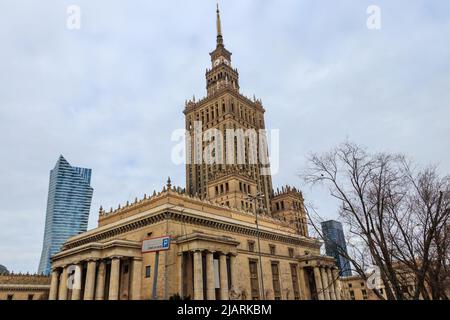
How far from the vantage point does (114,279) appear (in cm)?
3797

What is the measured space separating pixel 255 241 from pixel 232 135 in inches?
2014

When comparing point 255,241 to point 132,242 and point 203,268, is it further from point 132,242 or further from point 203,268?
point 132,242

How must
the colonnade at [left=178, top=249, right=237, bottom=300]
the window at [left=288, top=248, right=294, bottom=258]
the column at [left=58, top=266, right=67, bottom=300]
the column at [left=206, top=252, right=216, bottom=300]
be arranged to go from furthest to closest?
the window at [left=288, top=248, right=294, bottom=258] < the column at [left=58, top=266, right=67, bottom=300] < the column at [left=206, top=252, right=216, bottom=300] < the colonnade at [left=178, top=249, right=237, bottom=300]

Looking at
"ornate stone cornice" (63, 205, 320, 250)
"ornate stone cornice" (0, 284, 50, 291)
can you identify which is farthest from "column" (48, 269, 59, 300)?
"ornate stone cornice" (0, 284, 50, 291)

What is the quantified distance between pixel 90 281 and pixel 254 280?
921 inches

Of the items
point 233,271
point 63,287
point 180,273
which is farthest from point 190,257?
point 63,287

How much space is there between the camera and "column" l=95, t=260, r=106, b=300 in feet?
129

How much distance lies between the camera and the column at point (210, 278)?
3772 centimetres

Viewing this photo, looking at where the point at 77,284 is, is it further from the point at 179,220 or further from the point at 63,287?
the point at 179,220

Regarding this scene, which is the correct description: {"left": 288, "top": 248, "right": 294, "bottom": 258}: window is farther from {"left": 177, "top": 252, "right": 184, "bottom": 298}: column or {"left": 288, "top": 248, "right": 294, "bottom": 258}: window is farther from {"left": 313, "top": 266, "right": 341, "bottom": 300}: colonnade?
{"left": 177, "top": 252, "right": 184, "bottom": 298}: column

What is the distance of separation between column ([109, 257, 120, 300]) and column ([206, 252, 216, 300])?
10.6 m

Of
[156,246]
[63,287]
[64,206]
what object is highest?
[64,206]
